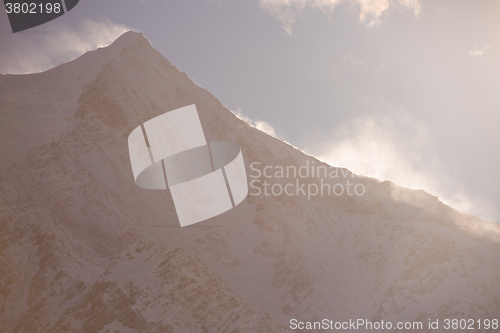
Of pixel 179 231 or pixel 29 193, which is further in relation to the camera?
pixel 179 231

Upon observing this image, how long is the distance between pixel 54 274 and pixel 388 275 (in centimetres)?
8270

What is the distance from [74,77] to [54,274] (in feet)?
288

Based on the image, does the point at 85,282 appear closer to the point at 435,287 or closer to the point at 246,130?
the point at 435,287

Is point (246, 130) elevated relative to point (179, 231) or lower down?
elevated

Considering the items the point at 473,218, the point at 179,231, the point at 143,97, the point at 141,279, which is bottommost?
the point at 141,279

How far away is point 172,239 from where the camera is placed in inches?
4798

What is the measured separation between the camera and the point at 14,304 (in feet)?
287

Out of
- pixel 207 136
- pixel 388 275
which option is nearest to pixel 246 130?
pixel 207 136

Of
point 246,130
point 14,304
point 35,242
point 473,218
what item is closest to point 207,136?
point 246,130

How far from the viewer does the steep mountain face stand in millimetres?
89438

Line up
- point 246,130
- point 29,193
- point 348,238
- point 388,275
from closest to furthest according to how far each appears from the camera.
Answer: point 29,193, point 388,275, point 348,238, point 246,130

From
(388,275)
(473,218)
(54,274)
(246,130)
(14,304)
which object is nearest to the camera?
(14,304)

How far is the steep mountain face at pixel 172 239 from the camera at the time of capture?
89.4 metres

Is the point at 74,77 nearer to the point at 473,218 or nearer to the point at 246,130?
the point at 246,130
